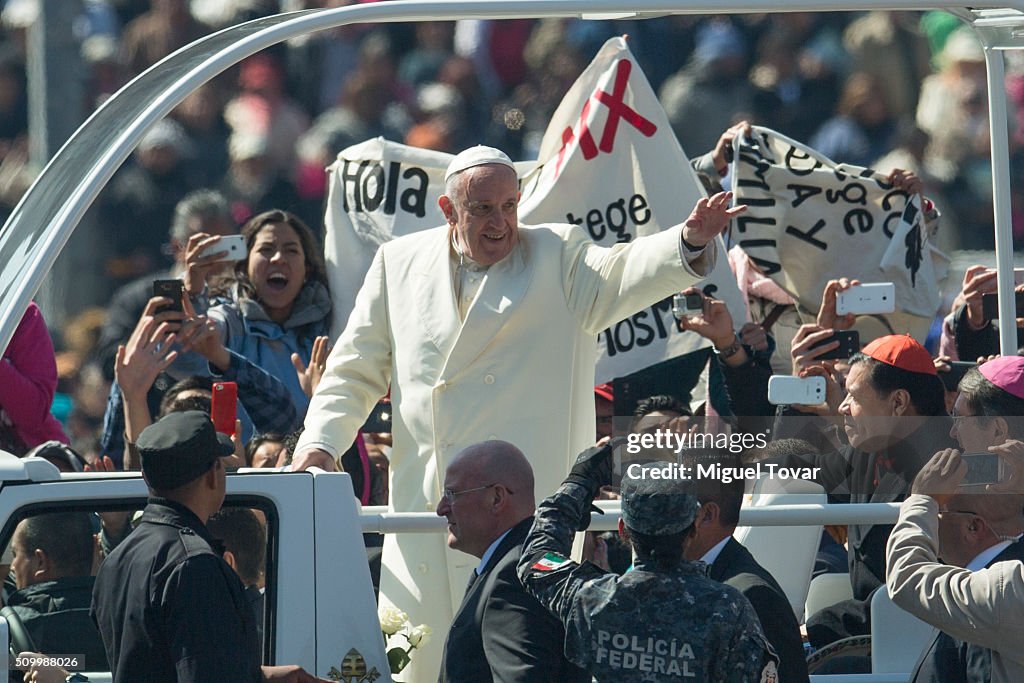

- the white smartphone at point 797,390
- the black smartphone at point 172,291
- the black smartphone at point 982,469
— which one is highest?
the black smartphone at point 172,291

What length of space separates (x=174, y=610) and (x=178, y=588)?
0.04 m

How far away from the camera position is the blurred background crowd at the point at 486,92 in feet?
31.4

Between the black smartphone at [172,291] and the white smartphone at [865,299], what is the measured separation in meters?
2.04

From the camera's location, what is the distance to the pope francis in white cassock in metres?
4.82

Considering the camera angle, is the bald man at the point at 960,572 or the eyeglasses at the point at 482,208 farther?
the eyeglasses at the point at 482,208

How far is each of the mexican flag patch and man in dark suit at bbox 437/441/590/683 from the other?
0.46 ft

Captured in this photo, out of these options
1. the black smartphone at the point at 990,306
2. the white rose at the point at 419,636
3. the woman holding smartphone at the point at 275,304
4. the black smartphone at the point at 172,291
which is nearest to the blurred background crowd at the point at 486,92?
the woman holding smartphone at the point at 275,304

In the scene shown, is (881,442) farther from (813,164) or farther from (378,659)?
(813,164)

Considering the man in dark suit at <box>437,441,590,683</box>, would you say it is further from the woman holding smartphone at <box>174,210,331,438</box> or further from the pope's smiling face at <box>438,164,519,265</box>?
the woman holding smartphone at <box>174,210,331,438</box>

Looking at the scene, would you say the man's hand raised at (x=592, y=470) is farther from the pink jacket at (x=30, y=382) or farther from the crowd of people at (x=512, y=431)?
the pink jacket at (x=30, y=382)

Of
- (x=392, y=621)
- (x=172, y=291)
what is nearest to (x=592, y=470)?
(x=392, y=621)

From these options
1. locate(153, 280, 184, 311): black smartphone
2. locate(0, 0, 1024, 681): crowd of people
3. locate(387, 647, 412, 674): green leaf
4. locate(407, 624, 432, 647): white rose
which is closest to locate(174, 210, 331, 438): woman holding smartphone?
locate(0, 0, 1024, 681): crowd of people

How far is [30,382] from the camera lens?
5.78 metres

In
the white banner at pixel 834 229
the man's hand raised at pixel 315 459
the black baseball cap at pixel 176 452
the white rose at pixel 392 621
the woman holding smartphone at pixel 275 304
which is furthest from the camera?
the white banner at pixel 834 229
